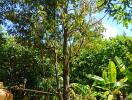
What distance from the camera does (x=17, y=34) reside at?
17.4 meters

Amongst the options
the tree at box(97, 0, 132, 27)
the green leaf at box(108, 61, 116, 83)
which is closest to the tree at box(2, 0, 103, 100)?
the green leaf at box(108, 61, 116, 83)

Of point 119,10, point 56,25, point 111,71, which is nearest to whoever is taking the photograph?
point 119,10

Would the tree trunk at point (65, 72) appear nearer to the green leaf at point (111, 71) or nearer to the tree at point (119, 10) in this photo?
the green leaf at point (111, 71)

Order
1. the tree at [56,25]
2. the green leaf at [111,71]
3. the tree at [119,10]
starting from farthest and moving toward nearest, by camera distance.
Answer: the tree at [56,25] < the green leaf at [111,71] < the tree at [119,10]

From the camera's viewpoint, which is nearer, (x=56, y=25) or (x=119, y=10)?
(x=119, y=10)

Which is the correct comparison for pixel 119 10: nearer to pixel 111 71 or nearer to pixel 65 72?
pixel 111 71

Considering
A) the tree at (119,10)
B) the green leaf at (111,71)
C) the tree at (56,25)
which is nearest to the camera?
the tree at (119,10)

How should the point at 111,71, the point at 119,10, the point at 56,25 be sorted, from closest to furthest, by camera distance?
the point at 119,10
the point at 111,71
the point at 56,25

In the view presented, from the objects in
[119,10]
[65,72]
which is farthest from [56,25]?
[119,10]

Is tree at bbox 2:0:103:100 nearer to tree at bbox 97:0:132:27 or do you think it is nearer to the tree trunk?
the tree trunk

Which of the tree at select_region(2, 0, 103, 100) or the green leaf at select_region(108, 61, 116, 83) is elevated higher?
the tree at select_region(2, 0, 103, 100)

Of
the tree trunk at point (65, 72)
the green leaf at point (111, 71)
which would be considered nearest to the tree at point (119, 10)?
the green leaf at point (111, 71)

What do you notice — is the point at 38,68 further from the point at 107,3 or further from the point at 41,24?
the point at 107,3

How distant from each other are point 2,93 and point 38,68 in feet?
46.1
